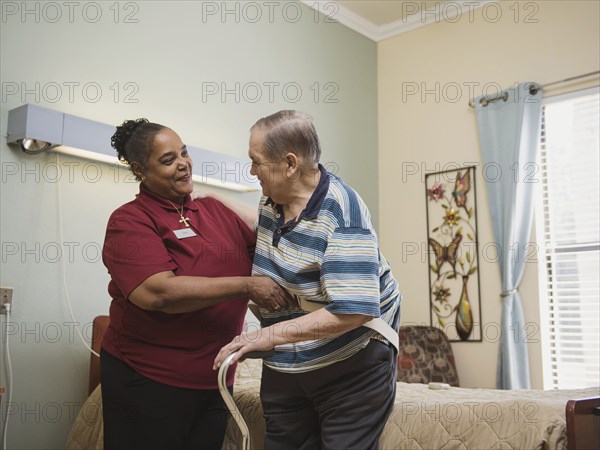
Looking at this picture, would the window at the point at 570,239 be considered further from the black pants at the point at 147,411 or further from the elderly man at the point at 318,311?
the black pants at the point at 147,411

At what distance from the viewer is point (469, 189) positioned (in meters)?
4.55

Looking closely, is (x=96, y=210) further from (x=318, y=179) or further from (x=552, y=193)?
(x=552, y=193)

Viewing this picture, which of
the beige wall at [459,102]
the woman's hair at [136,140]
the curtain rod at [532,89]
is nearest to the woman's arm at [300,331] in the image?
the woman's hair at [136,140]

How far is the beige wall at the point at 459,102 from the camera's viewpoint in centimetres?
421

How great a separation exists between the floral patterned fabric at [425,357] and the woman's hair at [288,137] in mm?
2757

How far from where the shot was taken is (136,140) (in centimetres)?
214

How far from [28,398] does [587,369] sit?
10.0 feet

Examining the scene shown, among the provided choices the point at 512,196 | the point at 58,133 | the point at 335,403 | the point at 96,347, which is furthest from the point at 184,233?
the point at 512,196

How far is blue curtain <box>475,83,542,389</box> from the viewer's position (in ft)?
13.5

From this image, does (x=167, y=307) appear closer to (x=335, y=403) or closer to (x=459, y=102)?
(x=335, y=403)

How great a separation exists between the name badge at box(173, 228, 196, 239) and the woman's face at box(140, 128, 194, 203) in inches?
5.2

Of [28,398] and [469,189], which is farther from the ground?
[469,189]

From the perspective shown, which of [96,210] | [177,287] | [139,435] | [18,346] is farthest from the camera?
[96,210]

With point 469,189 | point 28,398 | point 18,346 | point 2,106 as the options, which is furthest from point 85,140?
point 469,189
